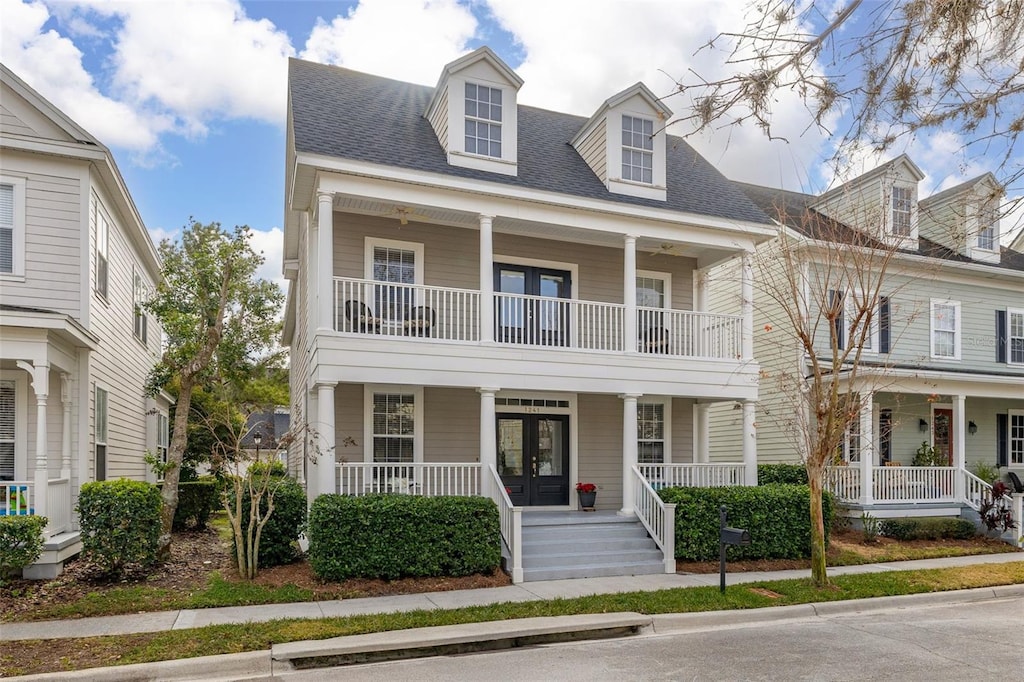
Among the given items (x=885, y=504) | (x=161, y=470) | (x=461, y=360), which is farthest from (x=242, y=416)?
(x=885, y=504)

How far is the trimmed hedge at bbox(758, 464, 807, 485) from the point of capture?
608 inches

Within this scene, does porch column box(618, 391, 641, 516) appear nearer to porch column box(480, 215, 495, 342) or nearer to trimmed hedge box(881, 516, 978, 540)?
porch column box(480, 215, 495, 342)

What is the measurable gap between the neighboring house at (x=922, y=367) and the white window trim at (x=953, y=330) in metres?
0.03

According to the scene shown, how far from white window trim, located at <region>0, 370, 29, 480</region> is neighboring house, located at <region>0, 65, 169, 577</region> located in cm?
2

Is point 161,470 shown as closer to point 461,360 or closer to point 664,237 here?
point 461,360

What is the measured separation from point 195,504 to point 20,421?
5.03m

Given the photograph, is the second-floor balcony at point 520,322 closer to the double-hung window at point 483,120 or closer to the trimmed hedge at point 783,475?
the double-hung window at point 483,120

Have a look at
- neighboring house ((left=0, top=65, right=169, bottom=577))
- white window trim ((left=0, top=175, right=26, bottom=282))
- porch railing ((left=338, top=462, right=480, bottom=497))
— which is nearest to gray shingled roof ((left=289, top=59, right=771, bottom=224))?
neighboring house ((left=0, top=65, right=169, bottom=577))

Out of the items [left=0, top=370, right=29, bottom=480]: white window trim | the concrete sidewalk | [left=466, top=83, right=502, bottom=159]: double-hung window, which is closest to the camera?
the concrete sidewalk

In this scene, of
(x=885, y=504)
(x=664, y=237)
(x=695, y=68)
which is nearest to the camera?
(x=695, y=68)

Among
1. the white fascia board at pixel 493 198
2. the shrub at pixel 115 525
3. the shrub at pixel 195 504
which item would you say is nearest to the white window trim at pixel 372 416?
the white fascia board at pixel 493 198

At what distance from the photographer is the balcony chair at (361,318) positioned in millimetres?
11777

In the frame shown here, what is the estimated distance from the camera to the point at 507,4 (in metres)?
5.70

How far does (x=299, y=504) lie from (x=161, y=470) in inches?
114
